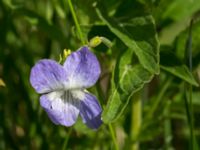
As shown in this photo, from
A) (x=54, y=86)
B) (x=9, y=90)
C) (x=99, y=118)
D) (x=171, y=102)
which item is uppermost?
(x=54, y=86)

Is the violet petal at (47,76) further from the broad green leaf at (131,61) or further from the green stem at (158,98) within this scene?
the green stem at (158,98)

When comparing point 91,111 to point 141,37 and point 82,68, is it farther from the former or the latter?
point 141,37

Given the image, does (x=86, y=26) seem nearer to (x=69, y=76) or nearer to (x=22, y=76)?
(x=69, y=76)

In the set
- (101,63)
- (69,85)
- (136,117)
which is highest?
(69,85)

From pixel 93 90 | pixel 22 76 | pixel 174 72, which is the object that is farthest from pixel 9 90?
pixel 174 72

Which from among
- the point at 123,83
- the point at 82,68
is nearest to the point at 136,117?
the point at 123,83

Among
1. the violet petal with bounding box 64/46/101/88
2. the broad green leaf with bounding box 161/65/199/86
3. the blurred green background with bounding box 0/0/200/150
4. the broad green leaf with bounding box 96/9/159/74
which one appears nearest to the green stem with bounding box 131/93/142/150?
the blurred green background with bounding box 0/0/200/150
